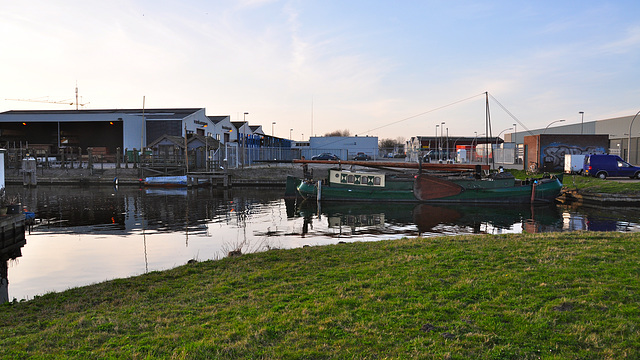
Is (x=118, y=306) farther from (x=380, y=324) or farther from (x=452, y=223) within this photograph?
(x=452, y=223)

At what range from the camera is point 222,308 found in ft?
27.2

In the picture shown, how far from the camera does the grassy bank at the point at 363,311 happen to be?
6121 mm

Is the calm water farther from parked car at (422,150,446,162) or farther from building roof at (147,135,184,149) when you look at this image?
parked car at (422,150,446,162)

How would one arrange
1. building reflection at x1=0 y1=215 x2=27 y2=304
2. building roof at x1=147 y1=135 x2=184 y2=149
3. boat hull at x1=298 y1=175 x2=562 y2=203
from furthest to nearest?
building roof at x1=147 y1=135 x2=184 y2=149, boat hull at x1=298 y1=175 x2=562 y2=203, building reflection at x1=0 y1=215 x2=27 y2=304

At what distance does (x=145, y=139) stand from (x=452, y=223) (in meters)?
55.3

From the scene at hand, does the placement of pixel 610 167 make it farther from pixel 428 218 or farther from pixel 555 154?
pixel 428 218

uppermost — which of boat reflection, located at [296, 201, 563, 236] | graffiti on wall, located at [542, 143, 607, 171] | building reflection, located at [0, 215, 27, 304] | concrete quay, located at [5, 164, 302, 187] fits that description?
graffiti on wall, located at [542, 143, 607, 171]

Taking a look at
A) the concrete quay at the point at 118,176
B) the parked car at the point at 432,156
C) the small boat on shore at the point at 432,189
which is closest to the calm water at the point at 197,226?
the small boat on shore at the point at 432,189

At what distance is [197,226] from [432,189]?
20.6m

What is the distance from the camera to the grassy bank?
6.12m

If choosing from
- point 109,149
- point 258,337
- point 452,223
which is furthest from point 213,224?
point 109,149

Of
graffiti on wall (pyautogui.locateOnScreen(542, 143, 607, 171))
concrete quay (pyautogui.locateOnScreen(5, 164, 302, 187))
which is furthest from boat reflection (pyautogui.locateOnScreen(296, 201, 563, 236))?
graffiti on wall (pyautogui.locateOnScreen(542, 143, 607, 171))

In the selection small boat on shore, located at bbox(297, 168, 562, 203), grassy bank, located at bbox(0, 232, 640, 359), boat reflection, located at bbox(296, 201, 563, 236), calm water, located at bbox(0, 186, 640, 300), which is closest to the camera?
grassy bank, located at bbox(0, 232, 640, 359)

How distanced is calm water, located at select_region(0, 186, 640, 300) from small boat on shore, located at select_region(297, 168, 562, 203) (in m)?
1.39
